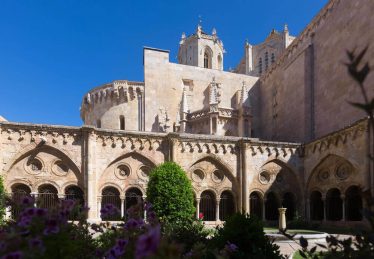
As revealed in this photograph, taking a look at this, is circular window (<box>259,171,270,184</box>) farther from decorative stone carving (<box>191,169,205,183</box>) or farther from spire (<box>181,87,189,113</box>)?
spire (<box>181,87,189,113</box>)

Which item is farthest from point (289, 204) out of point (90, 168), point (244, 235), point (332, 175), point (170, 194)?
point (244, 235)

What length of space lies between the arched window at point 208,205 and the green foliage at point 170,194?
4757 millimetres

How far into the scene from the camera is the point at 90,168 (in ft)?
53.9

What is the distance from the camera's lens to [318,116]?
69.2 ft

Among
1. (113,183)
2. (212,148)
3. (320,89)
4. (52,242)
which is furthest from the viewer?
(320,89)

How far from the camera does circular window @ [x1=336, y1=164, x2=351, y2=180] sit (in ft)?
52.4

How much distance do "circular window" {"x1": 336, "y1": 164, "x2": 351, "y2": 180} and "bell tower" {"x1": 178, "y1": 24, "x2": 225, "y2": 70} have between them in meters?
27.0

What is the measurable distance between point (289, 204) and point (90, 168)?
12246 mm

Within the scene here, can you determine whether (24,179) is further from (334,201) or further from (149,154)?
(334,201)

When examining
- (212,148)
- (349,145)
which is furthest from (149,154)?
(349,145)

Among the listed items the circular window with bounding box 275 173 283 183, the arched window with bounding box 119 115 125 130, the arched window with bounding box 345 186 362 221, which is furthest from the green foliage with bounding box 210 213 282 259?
the arched window with bounding box 119 115 125 130

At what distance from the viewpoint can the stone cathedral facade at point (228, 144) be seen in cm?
1608

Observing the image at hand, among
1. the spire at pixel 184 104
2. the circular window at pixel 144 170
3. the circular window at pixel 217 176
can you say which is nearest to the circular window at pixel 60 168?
the circular window at pixel 144 170

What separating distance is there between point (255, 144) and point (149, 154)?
6312mm
